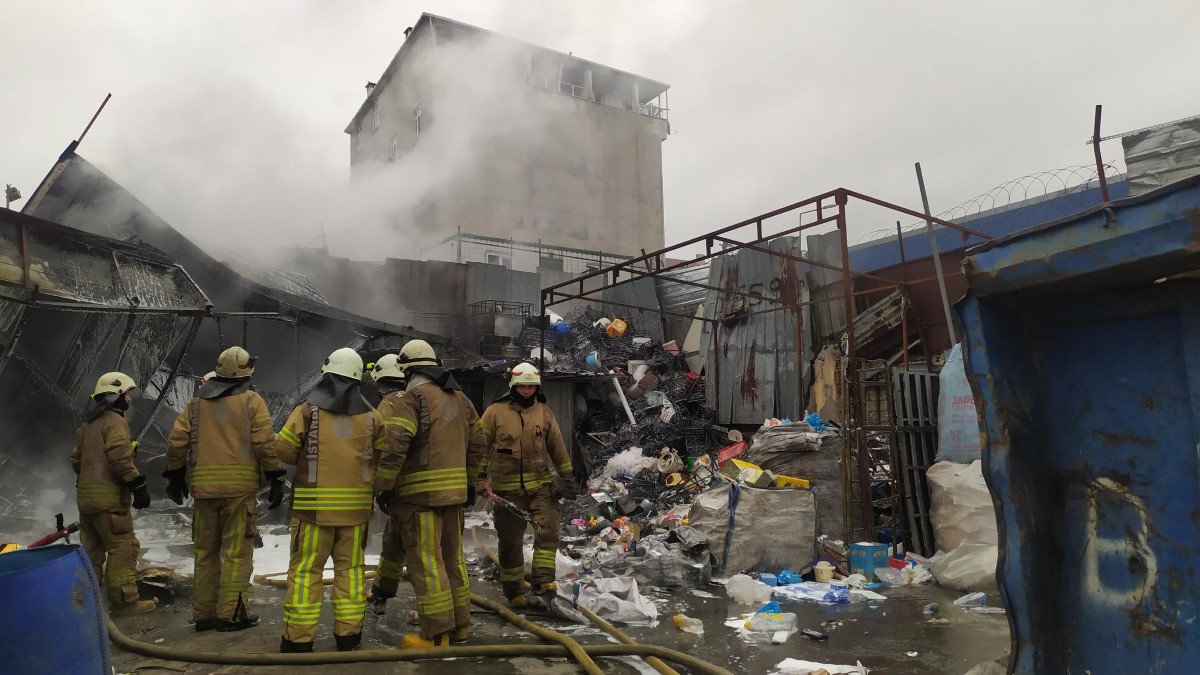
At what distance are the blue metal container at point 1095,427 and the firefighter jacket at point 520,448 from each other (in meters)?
3.64

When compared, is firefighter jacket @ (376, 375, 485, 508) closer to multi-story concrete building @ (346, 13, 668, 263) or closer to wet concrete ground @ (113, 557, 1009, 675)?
wet concrete ground @ (113, 557, 1009, 675)

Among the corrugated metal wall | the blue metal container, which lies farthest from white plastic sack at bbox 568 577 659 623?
the corrugated metal wall

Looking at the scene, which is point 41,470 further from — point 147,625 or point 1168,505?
point 1168,505

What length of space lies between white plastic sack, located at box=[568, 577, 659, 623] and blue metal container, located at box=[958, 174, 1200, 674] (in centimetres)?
297

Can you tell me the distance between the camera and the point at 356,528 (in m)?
4.04

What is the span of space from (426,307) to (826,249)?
925cm

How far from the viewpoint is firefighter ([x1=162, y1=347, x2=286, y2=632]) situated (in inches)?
175

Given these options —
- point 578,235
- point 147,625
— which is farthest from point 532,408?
point 578,235

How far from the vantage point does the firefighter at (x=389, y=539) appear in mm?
4496

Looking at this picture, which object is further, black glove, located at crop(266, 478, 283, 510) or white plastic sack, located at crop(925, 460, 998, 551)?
white plastic sack, located at crop(925, 460, 998, 551)

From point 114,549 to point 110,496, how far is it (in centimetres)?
38

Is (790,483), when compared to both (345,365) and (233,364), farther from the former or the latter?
(233,364)

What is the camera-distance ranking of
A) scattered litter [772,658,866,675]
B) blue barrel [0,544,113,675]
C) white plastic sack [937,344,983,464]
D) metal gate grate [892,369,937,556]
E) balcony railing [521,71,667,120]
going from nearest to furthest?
blue barrel [0,544,113,675]
scattered litter [772,658,866,675]
white plastic sack [937,344,983,464]
metal gate grate [892,369,937,556]
balcony railing [521,71,667,120]

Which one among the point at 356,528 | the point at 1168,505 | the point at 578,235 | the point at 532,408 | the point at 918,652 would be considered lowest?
the point at 918,652
